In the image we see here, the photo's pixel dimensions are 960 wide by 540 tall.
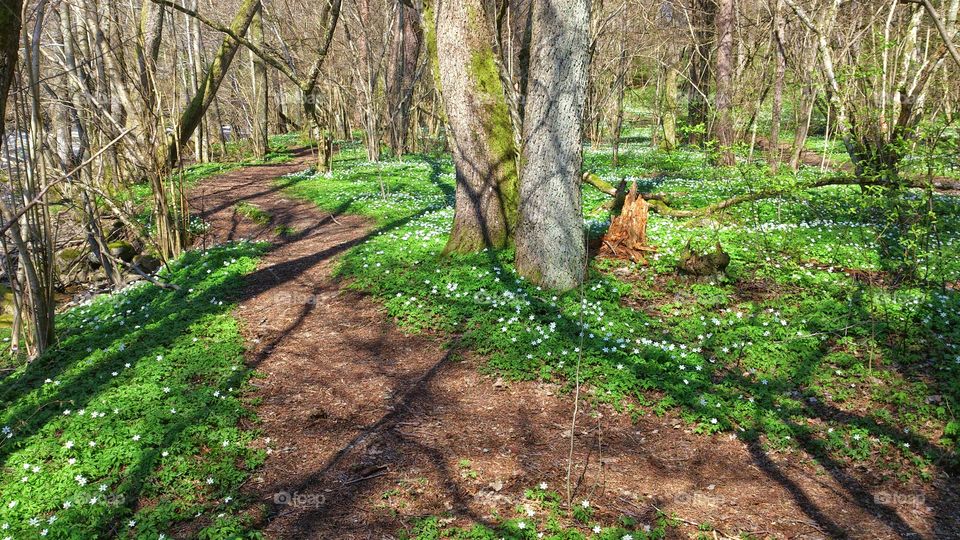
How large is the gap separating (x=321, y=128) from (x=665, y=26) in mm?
16897

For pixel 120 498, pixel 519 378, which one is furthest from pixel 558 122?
pixel 120 498

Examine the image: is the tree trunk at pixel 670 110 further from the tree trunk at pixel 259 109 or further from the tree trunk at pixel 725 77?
the tree trunk at pixel 259 109

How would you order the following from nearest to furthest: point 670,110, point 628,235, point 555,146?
point 555,146, point 628,235, point 670,110

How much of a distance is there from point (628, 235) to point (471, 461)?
17.1 ft

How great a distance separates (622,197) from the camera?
1105 cm

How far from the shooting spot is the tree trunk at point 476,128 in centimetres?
834

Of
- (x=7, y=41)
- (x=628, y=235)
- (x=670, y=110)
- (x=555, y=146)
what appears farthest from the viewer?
(x=670, y=110)

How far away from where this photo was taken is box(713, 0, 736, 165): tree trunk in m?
17.1

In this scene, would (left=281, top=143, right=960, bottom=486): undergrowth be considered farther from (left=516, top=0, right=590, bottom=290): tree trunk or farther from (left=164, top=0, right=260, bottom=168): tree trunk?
(left=164, top=0, right=260, bottom=168): tree trunk

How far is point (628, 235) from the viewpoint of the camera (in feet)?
29.5

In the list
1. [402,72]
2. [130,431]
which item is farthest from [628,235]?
[402,72]

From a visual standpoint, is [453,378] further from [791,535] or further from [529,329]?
[791,535]

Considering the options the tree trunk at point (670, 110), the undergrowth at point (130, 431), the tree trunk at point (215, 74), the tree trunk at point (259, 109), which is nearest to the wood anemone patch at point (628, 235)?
the undergrowth at point (130, 431)

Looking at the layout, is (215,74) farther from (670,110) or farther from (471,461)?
(670,110)
